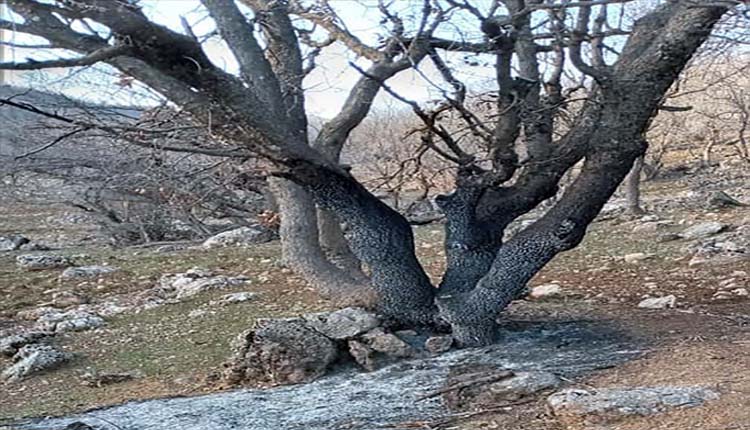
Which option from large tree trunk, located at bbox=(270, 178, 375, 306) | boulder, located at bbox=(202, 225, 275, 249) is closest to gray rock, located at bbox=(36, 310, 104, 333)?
large tree trunk, located at bbox=(270, 178, 375, 306)

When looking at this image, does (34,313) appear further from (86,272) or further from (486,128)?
(486,128)

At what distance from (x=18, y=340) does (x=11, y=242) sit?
6.78m

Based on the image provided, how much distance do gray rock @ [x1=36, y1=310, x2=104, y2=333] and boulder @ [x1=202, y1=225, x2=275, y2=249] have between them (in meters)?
3.99

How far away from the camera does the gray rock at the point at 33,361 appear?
4.60 m

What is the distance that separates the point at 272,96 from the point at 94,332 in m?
1.93

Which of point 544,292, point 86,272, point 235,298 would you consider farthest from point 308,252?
point 86,272

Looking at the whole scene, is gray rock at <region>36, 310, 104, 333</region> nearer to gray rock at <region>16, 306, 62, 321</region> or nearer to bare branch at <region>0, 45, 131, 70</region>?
gray rock at <region>16, 306, 62, 321</region>

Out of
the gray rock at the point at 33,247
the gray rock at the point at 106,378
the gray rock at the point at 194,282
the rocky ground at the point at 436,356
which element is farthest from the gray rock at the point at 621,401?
the gray rock at the point at 33,247

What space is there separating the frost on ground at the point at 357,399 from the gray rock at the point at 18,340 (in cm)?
150

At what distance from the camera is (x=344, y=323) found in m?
4.27

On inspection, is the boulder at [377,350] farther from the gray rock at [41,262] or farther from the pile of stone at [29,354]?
the gray rock at [41,262]

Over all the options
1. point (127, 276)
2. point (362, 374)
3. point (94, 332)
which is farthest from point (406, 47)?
point (127, 276)

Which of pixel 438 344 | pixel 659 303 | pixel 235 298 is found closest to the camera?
pixel 438 344

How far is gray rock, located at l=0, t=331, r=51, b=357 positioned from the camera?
5059 mm
